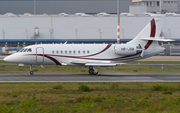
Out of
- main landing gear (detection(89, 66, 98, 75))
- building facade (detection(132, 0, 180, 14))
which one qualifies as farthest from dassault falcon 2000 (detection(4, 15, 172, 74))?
building facade (detection(132, 0, 180, 14))

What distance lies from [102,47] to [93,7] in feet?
272

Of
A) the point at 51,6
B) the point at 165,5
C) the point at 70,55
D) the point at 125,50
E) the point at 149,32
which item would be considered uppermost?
the point at 165,5

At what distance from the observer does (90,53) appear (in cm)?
3438

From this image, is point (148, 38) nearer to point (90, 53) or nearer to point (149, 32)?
point (149, 32)

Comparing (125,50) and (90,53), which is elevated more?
(125,50)

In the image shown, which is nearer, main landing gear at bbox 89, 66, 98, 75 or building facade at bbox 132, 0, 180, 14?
main landing gear at bbox 89, 66, 98, 75

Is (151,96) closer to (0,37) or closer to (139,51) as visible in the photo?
(139,51)

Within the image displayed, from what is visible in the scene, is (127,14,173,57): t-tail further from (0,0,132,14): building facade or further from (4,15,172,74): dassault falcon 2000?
(0,0,132,14): building facade

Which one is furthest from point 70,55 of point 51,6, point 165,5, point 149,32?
point 165,5

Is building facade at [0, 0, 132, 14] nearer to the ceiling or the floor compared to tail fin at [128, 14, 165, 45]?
nearer to the ceiling

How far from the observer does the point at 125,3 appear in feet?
395

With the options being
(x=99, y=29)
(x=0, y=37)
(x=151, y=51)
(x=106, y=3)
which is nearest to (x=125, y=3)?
(x=106, y=3)

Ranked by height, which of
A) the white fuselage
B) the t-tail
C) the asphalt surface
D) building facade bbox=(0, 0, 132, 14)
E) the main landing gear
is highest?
building facade bbox=(0, 0, 132, 14)

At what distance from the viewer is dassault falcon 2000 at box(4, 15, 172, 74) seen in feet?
110
